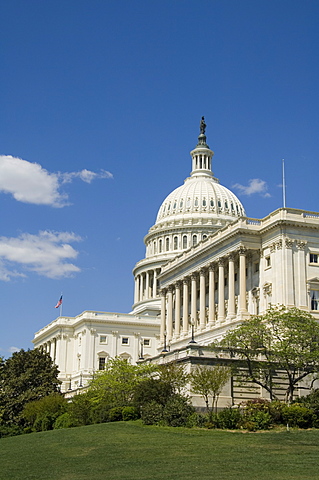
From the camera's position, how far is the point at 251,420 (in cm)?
4966

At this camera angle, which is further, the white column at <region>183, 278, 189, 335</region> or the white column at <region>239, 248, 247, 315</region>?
the white column at <region>183, 278, 189, 335</region>

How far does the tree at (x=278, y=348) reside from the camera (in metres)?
60.0

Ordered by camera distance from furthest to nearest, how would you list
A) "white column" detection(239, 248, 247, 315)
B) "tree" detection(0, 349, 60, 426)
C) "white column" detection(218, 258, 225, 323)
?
1. "white column" detection(218, 258, 225, 323)
2. "white column" detection(239, 248, 247, 315)
3. "tree" detection(0, 349, 60, 426)

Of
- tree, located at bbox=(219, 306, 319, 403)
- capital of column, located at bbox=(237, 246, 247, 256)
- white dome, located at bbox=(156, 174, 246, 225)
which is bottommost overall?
tree, located at bbox=(219, 306, 319, 403)

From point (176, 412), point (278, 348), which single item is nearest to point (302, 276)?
point (278, 348)

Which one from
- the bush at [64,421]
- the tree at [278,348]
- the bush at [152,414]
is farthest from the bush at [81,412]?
the tree at [278,348]

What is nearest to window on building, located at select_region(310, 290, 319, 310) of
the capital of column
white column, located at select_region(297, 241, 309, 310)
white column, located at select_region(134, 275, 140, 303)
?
white column, located at select_region(297, 241, 309, 310)

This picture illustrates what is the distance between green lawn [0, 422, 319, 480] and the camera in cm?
3309

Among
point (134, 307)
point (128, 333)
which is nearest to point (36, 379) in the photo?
point (128, 333)

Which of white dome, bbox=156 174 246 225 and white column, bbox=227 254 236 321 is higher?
white dome, bbox=156 174 246 225

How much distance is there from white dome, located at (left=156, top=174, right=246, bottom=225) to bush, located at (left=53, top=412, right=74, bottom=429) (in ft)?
325

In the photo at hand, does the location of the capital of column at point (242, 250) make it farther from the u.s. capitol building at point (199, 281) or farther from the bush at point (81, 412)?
the bush at point (81, 412)

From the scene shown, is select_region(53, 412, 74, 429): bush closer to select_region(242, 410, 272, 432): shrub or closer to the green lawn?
the green lawn

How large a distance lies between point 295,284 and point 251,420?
32581 millimetres
